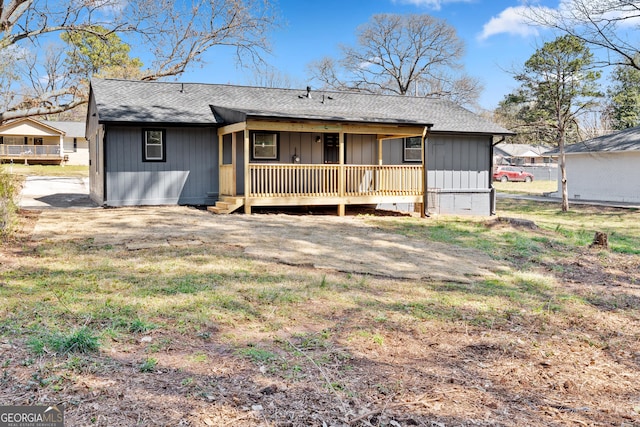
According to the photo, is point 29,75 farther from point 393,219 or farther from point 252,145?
point 393,219

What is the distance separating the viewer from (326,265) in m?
7.64

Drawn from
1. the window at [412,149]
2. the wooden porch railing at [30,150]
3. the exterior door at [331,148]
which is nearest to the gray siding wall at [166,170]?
the exterior door at [331,148]

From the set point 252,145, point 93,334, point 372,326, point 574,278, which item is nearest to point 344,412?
point 372,326

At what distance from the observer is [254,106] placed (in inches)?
662

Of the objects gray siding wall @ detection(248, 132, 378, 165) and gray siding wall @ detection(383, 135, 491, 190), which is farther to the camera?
gray siding wall @ detection(383, 135, 491, 190)

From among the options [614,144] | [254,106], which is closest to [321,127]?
[254,106]

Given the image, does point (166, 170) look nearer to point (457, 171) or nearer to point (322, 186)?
point (322, 186)

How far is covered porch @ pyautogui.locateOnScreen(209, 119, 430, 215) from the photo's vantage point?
13664 mm

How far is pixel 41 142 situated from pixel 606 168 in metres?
41.4

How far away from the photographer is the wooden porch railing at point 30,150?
4000 centimetres

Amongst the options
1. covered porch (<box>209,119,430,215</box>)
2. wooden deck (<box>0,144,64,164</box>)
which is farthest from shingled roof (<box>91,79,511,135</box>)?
wooden deck (<box>0,144,64,164</box>)

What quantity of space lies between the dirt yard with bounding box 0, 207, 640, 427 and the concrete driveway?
8090 mm

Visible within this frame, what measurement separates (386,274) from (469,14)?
2983 centimetres

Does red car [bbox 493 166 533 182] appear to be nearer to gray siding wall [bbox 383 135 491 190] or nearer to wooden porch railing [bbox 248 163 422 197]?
gray siding wall [bbox 383 135 491 190]
